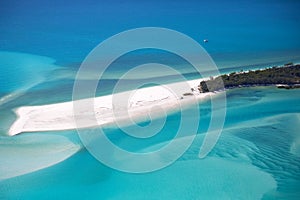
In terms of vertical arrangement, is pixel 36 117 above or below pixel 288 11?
below

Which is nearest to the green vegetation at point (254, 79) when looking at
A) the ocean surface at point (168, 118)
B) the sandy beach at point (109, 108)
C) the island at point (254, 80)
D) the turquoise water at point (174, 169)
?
the island at point (254, 80)

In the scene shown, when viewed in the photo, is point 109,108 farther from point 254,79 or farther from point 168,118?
point 254,79

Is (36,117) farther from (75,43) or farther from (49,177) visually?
(75,43)

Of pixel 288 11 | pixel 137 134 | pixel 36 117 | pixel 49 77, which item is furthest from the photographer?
pixel 288 11

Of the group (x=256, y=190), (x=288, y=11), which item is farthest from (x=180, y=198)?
(x=288, y=11)

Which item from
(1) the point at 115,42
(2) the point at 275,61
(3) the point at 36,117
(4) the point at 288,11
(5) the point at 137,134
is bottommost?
(5) the point at 137,134

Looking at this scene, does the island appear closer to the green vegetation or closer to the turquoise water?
the green vegetation

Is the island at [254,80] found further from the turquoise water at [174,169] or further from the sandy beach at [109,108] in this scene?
the turquoise water at [174,169]

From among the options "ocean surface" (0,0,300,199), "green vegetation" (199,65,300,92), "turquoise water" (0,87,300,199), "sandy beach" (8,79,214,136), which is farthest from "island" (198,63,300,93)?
"turquoise water" (0,87,300,199)
